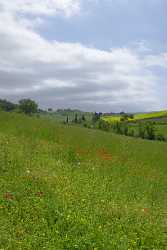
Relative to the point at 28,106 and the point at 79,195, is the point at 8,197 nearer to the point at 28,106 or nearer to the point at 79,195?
the point at 79,195

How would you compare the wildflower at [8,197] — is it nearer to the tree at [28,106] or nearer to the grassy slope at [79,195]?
the grassy slope at [79,195]

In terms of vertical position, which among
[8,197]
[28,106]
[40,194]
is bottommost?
[40,194]

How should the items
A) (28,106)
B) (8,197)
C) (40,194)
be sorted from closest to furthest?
(8,197) → (40,194) → (28,106)

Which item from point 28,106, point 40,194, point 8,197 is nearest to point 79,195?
point 40,194

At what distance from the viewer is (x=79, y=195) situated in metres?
21.1

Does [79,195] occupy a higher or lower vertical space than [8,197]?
lower

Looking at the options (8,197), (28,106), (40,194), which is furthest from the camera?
(28,106)

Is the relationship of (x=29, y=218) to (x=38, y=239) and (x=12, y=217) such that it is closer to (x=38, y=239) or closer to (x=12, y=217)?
(x=12, y=217)

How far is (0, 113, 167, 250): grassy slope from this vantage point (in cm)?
1417

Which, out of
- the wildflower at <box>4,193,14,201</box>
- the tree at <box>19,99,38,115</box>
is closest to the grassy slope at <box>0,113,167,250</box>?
the wildflower at <box>4,193,14,201</box>

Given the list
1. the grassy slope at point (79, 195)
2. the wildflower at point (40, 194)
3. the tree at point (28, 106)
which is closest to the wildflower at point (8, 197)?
the grassy slope at point (79, 195)

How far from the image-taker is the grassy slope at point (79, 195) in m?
14.2

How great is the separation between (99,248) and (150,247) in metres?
2.73

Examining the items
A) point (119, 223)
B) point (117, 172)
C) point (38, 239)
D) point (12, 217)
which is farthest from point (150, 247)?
point (117, 172)
